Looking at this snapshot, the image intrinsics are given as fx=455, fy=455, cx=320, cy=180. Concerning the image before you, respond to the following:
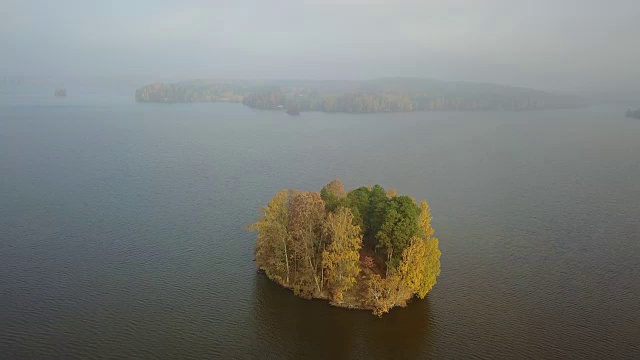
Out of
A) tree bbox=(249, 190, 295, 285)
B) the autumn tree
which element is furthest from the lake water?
the autumn tree

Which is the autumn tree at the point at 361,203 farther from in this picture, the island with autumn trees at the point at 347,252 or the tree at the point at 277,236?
the tree at the point at 277,236

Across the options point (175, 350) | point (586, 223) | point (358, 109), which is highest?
point (358, 109)

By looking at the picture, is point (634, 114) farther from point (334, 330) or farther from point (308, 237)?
point (334, 330)

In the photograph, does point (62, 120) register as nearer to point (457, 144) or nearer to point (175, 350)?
point (457, 144)

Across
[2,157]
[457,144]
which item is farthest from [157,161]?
[457,144]

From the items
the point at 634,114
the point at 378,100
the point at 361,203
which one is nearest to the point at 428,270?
the point at 361,203

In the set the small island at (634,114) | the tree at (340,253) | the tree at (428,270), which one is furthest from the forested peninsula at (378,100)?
the tree at (428,270)
